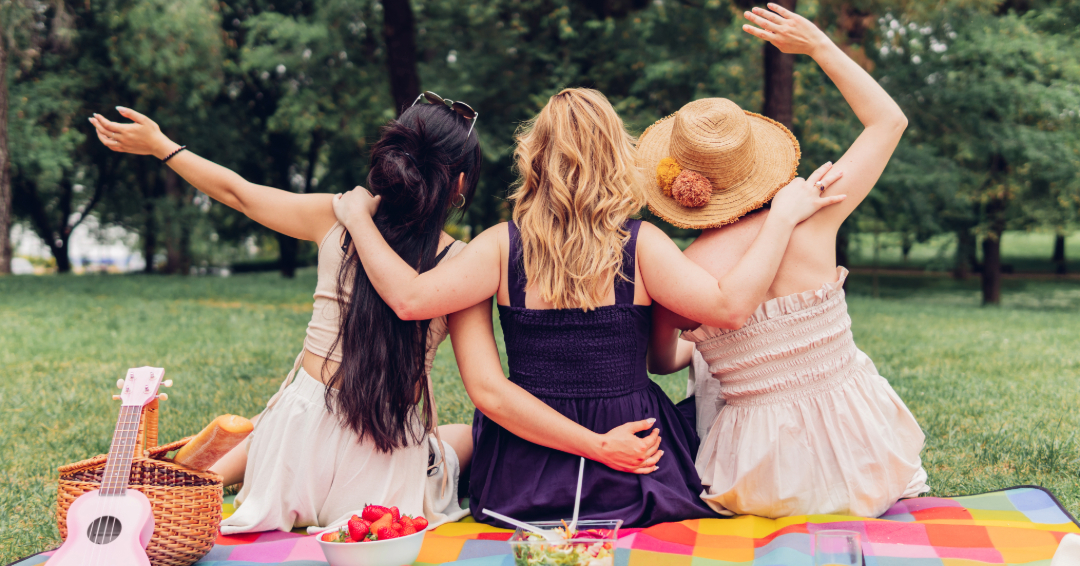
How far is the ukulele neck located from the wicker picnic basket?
5 centimetres

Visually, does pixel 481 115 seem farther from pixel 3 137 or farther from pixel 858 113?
pixel 858 113

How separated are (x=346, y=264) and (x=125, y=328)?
6.74m

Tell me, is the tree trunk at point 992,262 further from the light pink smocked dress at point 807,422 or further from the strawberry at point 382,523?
the strawberry at point 382,523

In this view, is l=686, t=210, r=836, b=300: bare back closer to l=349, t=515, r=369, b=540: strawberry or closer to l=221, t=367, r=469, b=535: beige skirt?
l=221, t=367, r=469, b=535: beige skirt

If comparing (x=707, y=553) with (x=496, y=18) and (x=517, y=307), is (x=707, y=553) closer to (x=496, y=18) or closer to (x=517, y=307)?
(x=517, y=307)

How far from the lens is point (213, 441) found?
2.35 meters

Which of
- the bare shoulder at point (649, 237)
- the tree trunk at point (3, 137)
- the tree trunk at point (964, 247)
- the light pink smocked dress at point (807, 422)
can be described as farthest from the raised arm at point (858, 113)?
the tree trunk at point (964, 247)

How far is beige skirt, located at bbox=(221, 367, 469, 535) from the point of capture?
2666 millimetres

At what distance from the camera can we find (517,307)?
2.58 meters

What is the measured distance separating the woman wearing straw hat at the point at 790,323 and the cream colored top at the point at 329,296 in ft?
3.04

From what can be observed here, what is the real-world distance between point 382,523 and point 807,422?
1.49 m

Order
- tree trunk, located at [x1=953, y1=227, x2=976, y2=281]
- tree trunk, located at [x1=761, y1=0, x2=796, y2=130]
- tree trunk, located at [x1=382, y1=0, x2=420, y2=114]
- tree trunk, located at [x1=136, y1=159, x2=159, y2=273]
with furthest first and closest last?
tree trunk, located at [x1=136, y1=159, x2=159, y2=273]
tree trunk, located at [x1=953, y1=227, x2=976, y2=281]
tree trunk, located at [x1=382, y1=0, x2=420, y2=114]
tree trunk, located at [x1=761, y1=0, x2=796, y2=130]

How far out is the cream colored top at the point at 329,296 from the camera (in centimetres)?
266

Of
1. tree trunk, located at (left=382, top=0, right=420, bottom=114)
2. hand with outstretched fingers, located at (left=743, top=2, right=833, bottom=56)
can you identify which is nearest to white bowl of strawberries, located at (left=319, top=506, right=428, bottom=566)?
hand with outstretched fingers, located at (left=743, top=2, right=833, bottom=56)
